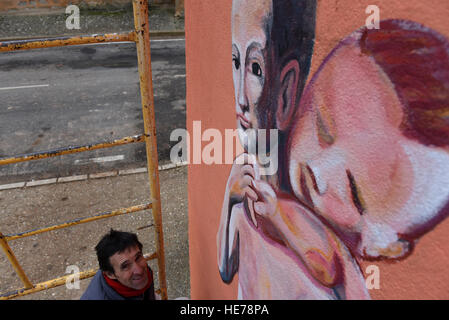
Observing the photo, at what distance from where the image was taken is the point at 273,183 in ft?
4.16

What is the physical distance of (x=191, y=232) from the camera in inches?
107

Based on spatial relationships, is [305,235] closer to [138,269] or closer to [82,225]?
[138,269]

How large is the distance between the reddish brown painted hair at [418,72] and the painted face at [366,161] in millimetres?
20

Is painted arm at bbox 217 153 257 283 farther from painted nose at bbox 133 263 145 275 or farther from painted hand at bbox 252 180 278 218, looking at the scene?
painted nose at bbox 133 263 145 275

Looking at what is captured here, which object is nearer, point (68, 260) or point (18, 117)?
point (68, 260)

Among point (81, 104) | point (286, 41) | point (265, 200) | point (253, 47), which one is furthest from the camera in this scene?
point (81, 104)

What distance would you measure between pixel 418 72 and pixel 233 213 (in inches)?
47.0

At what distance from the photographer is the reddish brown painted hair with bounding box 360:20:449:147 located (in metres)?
0.64

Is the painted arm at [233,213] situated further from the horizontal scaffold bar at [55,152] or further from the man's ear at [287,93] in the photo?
the horizontal scaffold bar at [55,152]

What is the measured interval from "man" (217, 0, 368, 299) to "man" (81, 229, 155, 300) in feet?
2.46

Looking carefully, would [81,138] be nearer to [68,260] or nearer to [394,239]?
[68,260]

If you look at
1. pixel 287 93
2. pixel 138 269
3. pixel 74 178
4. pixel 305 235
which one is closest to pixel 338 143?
pixel 287 93
